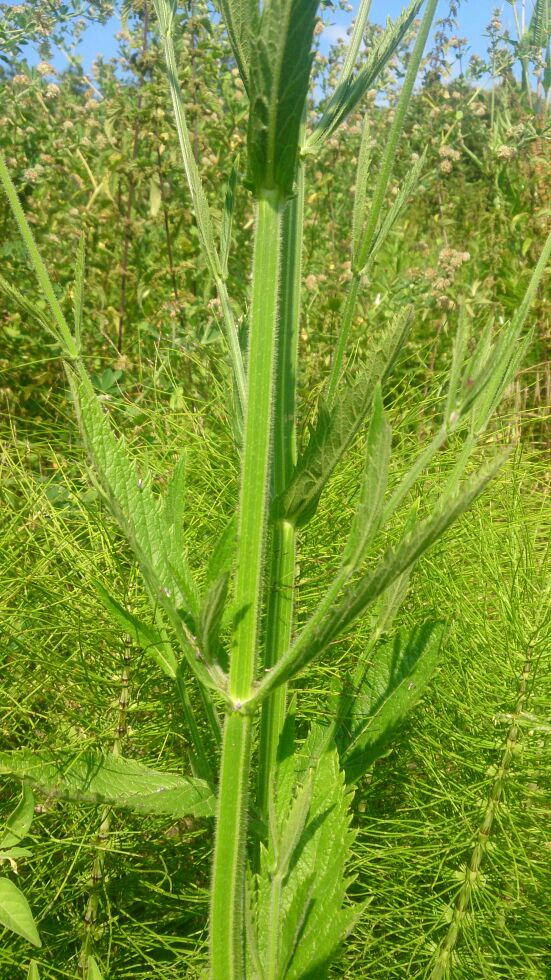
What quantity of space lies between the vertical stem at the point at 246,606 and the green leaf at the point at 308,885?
1.3 inches

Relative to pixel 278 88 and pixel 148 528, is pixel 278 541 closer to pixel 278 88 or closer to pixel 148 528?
pixel 148 528

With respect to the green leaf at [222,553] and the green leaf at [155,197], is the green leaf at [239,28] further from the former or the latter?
the green leaf at [155,197]

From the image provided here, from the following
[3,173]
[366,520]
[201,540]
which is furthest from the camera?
[201,540]

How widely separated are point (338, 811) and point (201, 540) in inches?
24.6

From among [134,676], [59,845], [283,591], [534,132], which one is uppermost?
[534,132]

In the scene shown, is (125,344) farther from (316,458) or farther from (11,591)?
(316,458)

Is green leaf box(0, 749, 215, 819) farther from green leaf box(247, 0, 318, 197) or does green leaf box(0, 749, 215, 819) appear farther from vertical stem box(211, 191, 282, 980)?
green leaf box(247, 0, 318, 197)

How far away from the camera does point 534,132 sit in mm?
2410

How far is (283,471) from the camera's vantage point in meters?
0.83

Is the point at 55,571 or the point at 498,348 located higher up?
the point at 498,348

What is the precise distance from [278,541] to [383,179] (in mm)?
331

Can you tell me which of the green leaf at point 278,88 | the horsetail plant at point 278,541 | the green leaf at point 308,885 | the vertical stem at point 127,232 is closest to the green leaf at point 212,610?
the horsetail plant at point 278,541

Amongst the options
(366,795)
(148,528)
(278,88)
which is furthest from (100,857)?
(278,88)

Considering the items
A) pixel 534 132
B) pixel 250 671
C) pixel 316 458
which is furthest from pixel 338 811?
pixel 534 132
